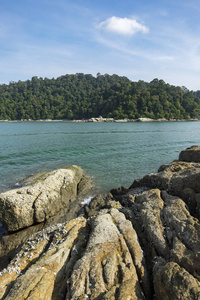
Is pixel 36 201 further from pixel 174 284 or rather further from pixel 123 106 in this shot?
pixel 123 106

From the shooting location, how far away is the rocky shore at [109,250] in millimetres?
5300

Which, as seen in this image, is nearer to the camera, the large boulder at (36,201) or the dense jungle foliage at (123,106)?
the large boulder at (36,201)

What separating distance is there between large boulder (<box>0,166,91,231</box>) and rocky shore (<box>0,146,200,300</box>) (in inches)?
2.2

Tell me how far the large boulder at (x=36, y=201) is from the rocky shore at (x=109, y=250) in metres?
0.06

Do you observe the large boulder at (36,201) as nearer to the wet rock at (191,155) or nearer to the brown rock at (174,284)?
the brown rock at (174,284)

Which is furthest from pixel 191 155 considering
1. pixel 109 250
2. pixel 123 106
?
pixel 123 106

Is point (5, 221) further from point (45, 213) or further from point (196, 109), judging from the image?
point (196, 109)

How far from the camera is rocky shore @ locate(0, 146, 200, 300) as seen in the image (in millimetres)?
5300

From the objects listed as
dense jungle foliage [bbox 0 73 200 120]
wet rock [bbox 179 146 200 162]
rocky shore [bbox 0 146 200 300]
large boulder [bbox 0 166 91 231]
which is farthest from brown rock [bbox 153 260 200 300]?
dense jungle foliage [bbox 0 73 200 120]

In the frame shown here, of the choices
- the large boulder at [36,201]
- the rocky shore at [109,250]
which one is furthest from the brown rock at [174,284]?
the large boulder at [36,201]

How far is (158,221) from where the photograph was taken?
26.3 ft

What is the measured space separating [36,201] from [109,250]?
21.7 feet

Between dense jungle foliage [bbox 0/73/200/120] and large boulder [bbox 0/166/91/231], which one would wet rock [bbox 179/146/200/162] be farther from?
dense jungle foliage [bbox 0/73/200/120]

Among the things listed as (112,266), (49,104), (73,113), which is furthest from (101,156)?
(49,104)
